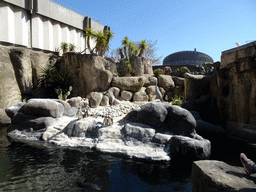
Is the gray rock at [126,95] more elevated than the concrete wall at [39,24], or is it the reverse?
the concrete wall at [39,24]

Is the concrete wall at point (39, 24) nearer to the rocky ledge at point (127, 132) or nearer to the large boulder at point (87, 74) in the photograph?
the large boulder at point (87, 74)

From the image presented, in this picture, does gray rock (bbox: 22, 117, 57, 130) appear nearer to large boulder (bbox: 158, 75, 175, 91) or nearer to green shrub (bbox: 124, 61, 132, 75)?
green shrub (bbox: 124, 61, 132, 75)

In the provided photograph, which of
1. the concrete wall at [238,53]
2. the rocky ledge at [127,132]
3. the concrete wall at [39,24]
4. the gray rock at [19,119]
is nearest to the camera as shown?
the rocky ledge at [127,132]

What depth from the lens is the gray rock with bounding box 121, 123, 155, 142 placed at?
541cm

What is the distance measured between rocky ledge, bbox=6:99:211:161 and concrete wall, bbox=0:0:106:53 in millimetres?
8177

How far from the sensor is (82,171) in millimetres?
3998

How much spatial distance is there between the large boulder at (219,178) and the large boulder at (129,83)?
9.21 metres

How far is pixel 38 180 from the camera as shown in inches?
140

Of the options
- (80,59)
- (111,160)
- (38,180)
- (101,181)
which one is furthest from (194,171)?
(80,59)

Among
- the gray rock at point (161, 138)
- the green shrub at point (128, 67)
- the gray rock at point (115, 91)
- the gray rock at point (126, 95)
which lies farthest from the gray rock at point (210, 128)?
the green shrub at point (128, 67)

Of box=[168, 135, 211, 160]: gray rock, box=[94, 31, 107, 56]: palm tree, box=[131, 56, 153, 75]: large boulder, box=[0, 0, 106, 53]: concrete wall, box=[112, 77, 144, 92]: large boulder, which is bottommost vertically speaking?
box=[168, 135, 211, 160]: gray rock

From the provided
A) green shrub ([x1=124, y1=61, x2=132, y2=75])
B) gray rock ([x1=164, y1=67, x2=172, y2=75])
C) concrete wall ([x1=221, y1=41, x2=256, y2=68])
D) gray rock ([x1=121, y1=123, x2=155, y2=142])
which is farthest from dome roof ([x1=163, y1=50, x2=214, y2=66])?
gray rock ([x1=121, y1=123, x2=155, y2=142])

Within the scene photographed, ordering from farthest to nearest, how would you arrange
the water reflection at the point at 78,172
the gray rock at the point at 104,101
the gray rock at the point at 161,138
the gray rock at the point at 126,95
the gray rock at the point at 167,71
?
the gray rock at the point at 167,71 → the gray rock at the point at 126,95 → the gray rock at the point at 104,101 → the gray rock at the point at 161,138 → the water reflection at the point at 78,172

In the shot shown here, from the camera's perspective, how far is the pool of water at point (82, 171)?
344 centimetres
